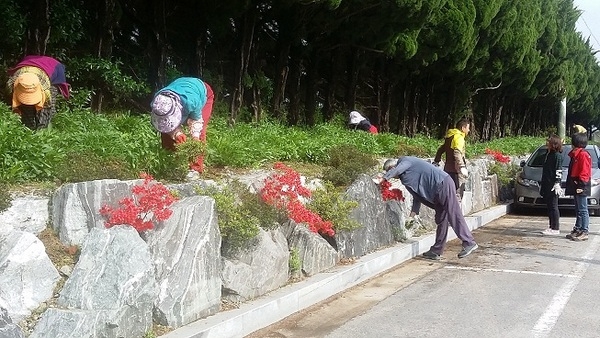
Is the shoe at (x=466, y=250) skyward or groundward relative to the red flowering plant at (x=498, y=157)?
groundward

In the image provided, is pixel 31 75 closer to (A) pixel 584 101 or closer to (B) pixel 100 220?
(B) pixel 100 220

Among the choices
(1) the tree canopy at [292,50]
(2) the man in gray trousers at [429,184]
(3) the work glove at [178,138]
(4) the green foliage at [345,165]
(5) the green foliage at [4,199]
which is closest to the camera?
(5) the green foliage at [4,199]

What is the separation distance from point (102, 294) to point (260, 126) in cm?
946

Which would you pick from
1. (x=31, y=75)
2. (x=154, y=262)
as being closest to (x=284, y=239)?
(x=154, y=262)

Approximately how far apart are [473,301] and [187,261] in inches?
125

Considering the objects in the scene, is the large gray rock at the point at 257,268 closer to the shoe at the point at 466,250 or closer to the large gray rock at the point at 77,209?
the large gray rock at the point at 77,209

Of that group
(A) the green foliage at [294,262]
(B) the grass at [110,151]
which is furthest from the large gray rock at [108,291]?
(A) the green foliage at [294,262]

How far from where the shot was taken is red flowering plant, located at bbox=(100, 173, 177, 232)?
561 centimetres

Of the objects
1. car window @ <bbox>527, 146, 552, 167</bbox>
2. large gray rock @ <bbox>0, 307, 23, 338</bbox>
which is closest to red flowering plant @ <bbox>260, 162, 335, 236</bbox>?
large gray rock @ <bbox>0, 307, 23, 338</bbox>

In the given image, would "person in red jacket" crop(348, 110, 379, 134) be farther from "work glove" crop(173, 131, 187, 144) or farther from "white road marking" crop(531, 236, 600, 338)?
"work glove" crop(173, 131, 187, 144)

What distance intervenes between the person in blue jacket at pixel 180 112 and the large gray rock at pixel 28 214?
164cm

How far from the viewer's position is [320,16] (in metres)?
14.9

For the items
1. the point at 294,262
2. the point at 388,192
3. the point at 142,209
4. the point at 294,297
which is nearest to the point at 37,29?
the point at 388,192

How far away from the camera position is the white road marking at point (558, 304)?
620 centimetres
